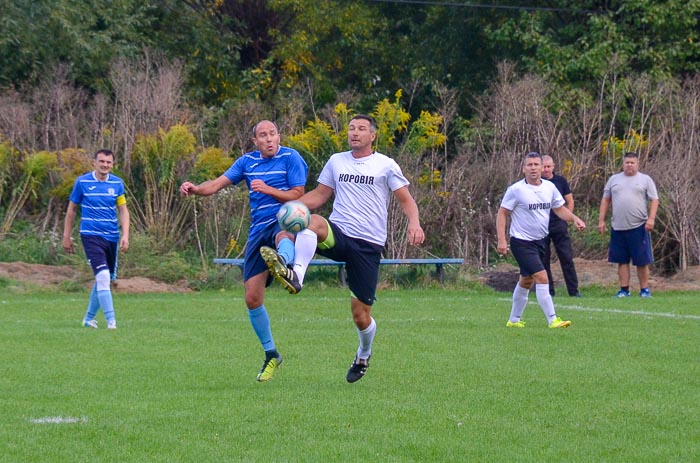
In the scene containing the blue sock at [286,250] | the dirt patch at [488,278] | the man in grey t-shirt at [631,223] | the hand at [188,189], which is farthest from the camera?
the dirt patch at [488,278]

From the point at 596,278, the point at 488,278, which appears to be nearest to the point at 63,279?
the point at 488,278

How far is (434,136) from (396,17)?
11790 mm

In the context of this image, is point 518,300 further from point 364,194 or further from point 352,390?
point 352,390

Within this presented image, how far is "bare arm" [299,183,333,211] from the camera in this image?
870 centimetres

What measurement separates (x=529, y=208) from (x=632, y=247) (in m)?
5.37

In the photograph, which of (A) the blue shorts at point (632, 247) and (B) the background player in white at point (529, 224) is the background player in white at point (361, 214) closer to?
(B) the background player in white at point (529, 224)

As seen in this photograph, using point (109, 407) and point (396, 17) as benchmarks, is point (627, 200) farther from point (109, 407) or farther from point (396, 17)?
point (396, 17)

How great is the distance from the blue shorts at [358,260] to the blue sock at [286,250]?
0.30 meters

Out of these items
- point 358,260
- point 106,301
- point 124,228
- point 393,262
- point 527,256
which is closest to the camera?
point 358,260

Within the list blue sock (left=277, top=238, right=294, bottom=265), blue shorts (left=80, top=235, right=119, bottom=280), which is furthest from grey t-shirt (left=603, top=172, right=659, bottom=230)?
blue sock (left=277, top=238, right=294, bottom=265)

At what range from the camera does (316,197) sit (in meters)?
8.77

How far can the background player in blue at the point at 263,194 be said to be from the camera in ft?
29.5

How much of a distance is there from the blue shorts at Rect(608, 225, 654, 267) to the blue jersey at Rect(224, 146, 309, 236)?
939 cm

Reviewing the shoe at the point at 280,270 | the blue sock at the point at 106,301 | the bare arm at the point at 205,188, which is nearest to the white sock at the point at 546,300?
the bare arm at the point at 205,188
